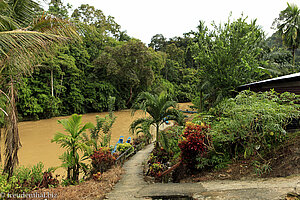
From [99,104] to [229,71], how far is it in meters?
22.5

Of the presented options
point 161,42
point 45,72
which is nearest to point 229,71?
point 45,72

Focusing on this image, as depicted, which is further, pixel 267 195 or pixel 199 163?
pixel 199 163

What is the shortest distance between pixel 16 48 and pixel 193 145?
4.48 meters

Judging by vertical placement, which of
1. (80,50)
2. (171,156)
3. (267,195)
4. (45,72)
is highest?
(80,50)

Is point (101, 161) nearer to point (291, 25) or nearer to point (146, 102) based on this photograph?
point (146, 102)

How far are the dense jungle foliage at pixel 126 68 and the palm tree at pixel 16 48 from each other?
696 cm

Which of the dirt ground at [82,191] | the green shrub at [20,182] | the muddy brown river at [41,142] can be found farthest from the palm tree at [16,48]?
the muddy brown river at [41,142]

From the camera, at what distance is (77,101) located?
85.9 feet

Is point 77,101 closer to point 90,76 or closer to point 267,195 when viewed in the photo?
point 90,76

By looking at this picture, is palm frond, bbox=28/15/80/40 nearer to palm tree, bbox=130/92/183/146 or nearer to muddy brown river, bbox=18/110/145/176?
palm tree, bbox=130/92/183/146

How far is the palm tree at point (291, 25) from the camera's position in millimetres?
20016

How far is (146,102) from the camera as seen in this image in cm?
691

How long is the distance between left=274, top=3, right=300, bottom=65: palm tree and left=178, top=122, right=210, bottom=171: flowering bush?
2158cm

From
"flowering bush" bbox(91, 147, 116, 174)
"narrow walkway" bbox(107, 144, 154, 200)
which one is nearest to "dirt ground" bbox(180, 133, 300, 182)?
"narrow walkway" bbox(107, 144, 154, 200)
